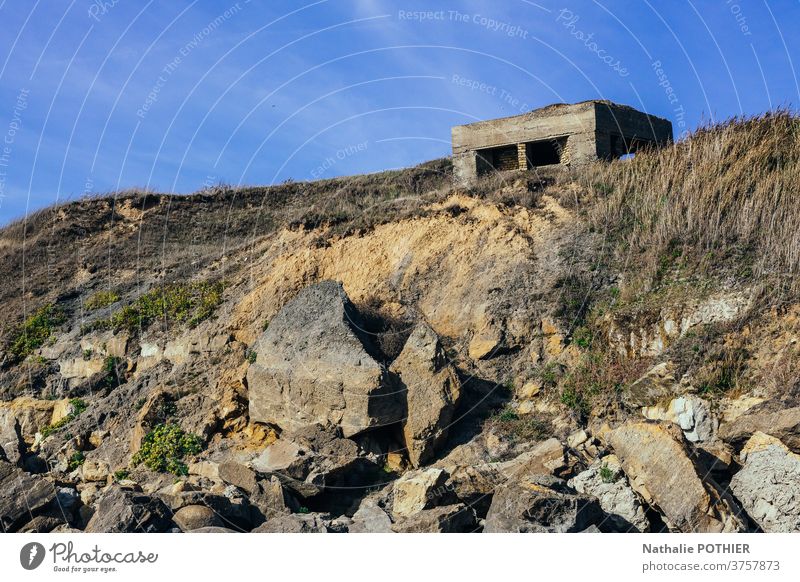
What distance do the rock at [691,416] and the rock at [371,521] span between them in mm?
4902

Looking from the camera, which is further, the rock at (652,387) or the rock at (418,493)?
the rock at (652,387)

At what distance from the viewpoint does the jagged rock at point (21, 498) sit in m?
13.2

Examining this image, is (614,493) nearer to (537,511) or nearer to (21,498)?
(537,511)

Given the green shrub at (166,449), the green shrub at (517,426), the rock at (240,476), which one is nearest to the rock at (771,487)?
the green shrub at (517,426)

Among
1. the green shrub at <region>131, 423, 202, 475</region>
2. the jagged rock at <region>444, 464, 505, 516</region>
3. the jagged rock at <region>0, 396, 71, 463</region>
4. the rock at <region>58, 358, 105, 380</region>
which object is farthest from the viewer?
the rock at <region>58, 358, 105, 380</region>

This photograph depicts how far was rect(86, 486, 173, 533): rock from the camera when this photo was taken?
464 inches

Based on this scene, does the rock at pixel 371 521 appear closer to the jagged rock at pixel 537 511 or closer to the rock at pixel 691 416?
the jagged rock at pixel 537 511

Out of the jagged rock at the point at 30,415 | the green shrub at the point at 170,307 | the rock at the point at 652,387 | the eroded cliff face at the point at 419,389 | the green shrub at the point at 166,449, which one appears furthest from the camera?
the green shrub at the point at 170,307

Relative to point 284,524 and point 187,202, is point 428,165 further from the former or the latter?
point 284,524

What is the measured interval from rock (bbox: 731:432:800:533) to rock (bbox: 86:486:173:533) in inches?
306

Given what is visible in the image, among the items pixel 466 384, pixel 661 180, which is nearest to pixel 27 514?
pixel 466 384

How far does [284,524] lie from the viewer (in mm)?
11906
